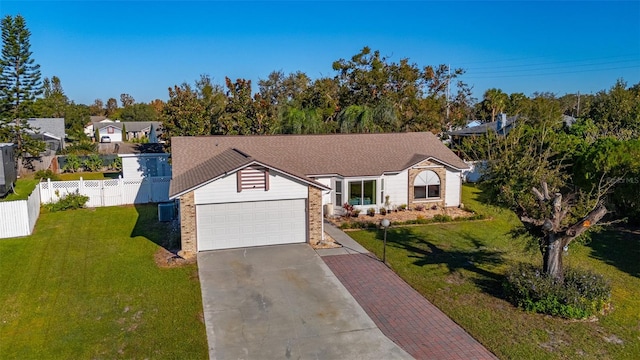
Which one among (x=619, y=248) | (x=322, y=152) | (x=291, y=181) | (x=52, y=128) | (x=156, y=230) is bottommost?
(x=619, y=248)

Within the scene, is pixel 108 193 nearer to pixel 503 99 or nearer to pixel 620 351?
pixel 620 351

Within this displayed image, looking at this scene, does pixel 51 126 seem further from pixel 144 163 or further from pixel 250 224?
pixel 250 224

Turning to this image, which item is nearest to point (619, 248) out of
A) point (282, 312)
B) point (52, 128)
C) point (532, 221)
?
point (532, 221)

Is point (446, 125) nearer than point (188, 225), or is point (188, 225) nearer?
point (188, 225)

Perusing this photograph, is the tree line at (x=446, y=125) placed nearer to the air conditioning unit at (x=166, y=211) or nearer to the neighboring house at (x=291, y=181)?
the neighboring house at (x=291, y=181)

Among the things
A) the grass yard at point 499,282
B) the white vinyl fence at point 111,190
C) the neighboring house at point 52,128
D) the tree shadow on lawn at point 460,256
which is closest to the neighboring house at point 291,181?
the grass yard at point 499,282

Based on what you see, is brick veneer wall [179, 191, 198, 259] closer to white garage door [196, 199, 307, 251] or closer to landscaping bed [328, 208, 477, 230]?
white garage door [196, 199, 307, 251]
